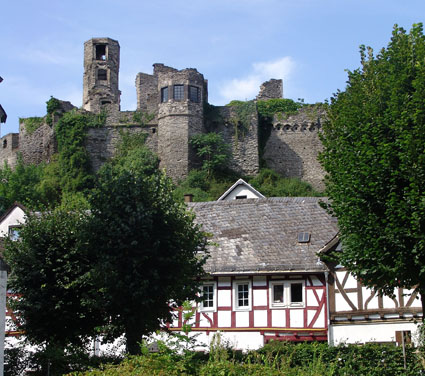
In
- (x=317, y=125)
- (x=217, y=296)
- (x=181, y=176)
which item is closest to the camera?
(x=217, y=296)

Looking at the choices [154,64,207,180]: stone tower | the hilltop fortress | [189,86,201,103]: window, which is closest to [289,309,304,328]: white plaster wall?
the hilltop fortress

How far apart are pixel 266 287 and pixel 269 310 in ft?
2.52

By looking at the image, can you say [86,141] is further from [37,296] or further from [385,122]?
[385,122]

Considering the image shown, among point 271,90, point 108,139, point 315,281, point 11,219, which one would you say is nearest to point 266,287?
point 315,281

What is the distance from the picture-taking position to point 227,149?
5428 centimetres

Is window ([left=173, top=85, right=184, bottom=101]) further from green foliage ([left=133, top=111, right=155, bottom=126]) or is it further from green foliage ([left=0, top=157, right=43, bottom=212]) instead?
green foliage ([left=0, top=157, right=43, bottom=212])

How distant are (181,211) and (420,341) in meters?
7.06

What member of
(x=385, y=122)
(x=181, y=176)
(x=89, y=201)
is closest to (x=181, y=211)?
(x=89, y=201)

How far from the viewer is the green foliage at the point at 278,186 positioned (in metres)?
50.1

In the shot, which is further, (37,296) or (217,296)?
(217,296)

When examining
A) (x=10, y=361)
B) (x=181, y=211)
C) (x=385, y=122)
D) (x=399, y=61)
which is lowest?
(x=10, y=361)

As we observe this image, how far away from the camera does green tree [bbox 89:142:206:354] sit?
65.3 ft

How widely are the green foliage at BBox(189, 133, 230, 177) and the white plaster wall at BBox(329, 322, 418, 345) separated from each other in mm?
28421

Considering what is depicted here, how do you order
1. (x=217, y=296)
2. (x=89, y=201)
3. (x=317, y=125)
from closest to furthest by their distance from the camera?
1. (x=89, y=201)
2. (x=217, y=296)
3. (x=317, y=125)
